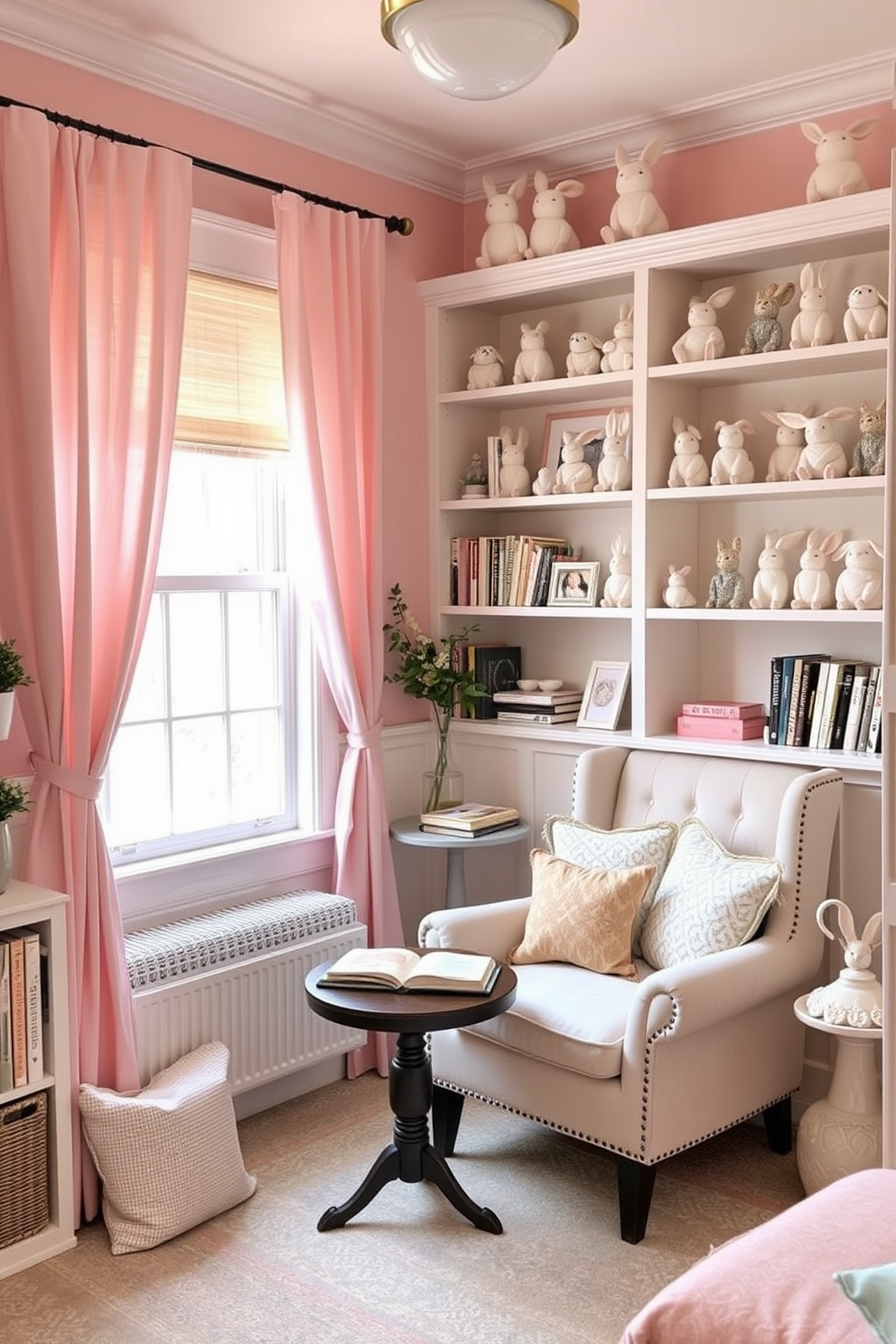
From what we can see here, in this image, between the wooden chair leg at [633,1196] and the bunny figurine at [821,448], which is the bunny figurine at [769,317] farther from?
the wooden chair leg at [633,1196]

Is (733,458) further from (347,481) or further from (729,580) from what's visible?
(347,481)

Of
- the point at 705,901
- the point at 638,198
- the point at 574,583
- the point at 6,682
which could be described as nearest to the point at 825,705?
the point at 705,901

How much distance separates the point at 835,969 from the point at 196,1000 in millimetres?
1669

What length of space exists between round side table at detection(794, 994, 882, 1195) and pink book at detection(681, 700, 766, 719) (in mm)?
838

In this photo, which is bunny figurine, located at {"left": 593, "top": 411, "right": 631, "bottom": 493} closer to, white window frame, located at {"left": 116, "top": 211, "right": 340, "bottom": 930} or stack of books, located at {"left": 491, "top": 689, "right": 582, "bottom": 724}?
stack of books, located at {"left": 491, "top": 689, "right": 582, "bottom": 724}

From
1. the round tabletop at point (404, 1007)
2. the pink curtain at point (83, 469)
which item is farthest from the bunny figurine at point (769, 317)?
the round tabletop at point (404, 1007)

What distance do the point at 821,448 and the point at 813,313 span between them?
348 mm

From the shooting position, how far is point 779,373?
350cm

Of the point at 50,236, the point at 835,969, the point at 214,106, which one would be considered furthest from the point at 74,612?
the point at 835,969

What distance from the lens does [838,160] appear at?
3232mm

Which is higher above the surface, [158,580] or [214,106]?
[214,106]

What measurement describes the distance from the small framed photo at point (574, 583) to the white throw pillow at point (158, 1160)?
1.78 m

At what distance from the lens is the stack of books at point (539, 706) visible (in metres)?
3.96

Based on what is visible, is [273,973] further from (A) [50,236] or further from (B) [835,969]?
(A) [50,236]
